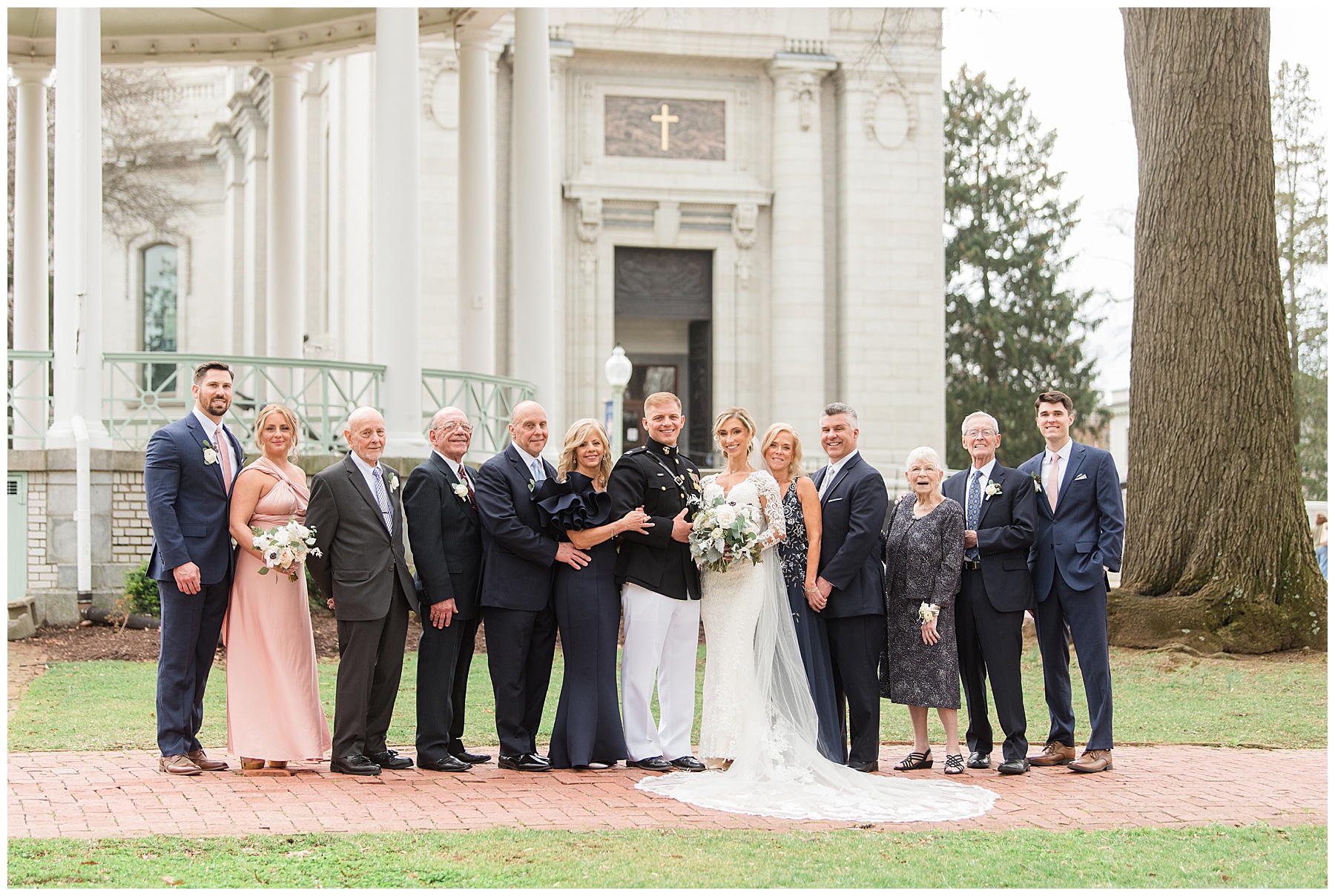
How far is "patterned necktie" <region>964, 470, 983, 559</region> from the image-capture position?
8625 millimetres

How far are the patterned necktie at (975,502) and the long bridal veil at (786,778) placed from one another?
1.23m

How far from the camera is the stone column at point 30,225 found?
19.6 metres

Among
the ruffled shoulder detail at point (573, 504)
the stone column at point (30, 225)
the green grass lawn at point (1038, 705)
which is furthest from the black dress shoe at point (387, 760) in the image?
the stone column at point (30, 225)

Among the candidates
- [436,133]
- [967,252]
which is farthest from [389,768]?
[967,252]

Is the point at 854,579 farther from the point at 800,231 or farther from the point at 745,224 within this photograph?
the point at 745,224

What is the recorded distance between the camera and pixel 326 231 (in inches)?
1260

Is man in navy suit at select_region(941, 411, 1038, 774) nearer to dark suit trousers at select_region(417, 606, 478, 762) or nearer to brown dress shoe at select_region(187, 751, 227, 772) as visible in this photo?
dark suit trousers at select_region(417, 606, 478, 762)

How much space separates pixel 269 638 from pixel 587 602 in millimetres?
1845

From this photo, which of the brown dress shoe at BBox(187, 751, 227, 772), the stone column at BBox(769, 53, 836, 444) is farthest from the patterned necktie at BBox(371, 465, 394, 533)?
the stone column at BBox(769, 53, 836, 444)

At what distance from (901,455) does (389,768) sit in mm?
22503

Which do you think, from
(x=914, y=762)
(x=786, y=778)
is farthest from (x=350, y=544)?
(x=914, y=762)

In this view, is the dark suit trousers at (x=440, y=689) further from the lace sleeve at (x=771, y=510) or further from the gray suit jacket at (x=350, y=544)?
the lace sleeve at (x=771, y=510)

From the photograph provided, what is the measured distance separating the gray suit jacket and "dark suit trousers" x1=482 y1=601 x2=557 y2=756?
0.67 metres

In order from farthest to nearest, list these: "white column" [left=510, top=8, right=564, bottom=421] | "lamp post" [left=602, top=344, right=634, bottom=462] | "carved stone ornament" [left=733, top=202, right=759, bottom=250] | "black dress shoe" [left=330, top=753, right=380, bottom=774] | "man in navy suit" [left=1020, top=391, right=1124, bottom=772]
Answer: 1. "carved stone ornament" [left=733, top=202, right=759, bottom=250]
2. "lamp post" [left=602, top=344, right=634, bottom=462]
3. "white column" [left=510, top=8, right=564, bottom=421]
4. "man in navy suit" [left=1020, top=391, right=1124, bottom=772]
5. "black dress shoe" [left=330, top=753, right=380, bottom=774]
